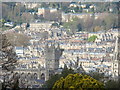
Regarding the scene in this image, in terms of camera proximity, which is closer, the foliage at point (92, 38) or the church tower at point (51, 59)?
the church tower at point (51, 59)

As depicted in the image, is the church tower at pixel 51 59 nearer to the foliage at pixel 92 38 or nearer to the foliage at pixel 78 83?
the foliage at pixel 92 38

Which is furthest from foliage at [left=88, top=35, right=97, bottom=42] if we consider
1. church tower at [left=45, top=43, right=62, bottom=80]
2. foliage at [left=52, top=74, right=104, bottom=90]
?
foliage at [left=52, top=74, right=104, bottom=90]

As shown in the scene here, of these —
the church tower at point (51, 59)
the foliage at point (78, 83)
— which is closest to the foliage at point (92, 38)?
the church tower at point (51, 59)

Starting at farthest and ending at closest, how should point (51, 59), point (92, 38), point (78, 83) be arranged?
point (92, 38) → point (51, 59) → point (78, 83)

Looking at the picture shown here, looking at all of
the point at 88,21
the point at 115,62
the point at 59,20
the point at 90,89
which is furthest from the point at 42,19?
the point at 90,89

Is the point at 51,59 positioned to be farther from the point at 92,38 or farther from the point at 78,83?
the point at 78,83

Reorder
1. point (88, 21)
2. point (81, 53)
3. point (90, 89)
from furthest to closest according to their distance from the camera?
point (88, 21) → point (81, 53) → point (90, 89)

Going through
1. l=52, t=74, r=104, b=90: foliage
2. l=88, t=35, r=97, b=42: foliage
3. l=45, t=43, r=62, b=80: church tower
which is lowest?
l=88, t=35, r=97, b=42: foliage

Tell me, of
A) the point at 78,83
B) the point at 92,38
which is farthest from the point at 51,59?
the point at 78,83

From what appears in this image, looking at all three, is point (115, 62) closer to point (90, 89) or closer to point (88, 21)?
point (90, 89)

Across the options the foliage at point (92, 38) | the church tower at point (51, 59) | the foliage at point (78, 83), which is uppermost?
the foliage at point (78, 83)

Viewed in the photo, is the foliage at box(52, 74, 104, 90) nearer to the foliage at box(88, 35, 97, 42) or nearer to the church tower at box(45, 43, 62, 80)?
the church tower at box(45, 43, 62, 80)
